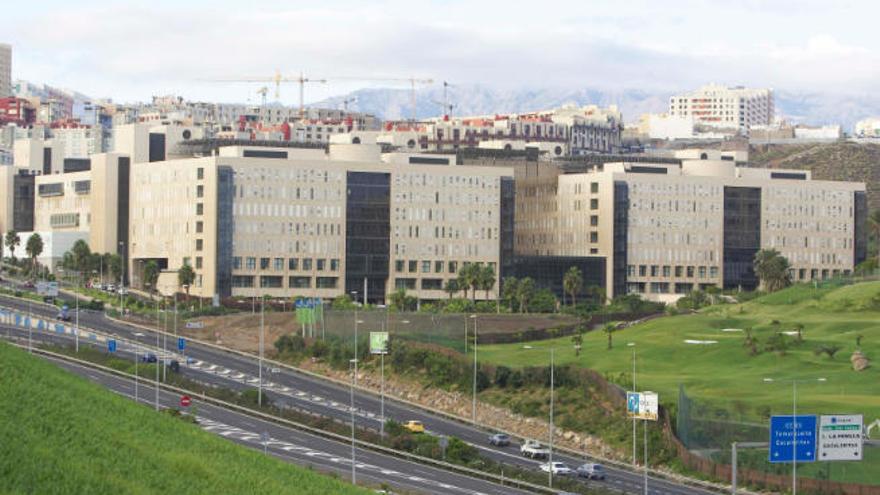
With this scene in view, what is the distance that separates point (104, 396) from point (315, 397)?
102 m

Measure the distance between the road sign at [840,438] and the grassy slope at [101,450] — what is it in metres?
32.1

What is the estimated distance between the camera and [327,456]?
14862 cm

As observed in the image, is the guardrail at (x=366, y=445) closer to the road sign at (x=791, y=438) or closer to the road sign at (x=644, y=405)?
the road sign at (x=644, y=405)

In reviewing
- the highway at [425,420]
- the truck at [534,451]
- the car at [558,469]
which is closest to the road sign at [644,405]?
the highway at [425,420]

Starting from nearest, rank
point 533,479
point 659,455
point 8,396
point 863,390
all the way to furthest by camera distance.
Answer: point 8,396 → point 533,479 → point 659,455 → point 863,390

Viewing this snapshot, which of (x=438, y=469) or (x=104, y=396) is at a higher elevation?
(x=104, y=396)

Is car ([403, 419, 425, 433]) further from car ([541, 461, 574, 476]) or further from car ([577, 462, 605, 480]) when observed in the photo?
car ([577, 462, 605, 480])

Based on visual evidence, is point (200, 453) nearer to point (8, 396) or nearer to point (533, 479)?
point (8, 396)

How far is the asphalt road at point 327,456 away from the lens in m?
134

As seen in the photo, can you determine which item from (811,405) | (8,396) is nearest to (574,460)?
(811,405)

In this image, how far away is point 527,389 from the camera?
188 m

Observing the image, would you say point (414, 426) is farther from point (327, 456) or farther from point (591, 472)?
point (591, 472)

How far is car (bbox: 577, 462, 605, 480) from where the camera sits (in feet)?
472

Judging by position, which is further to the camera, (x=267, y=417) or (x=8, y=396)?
(x=267, y=417)
